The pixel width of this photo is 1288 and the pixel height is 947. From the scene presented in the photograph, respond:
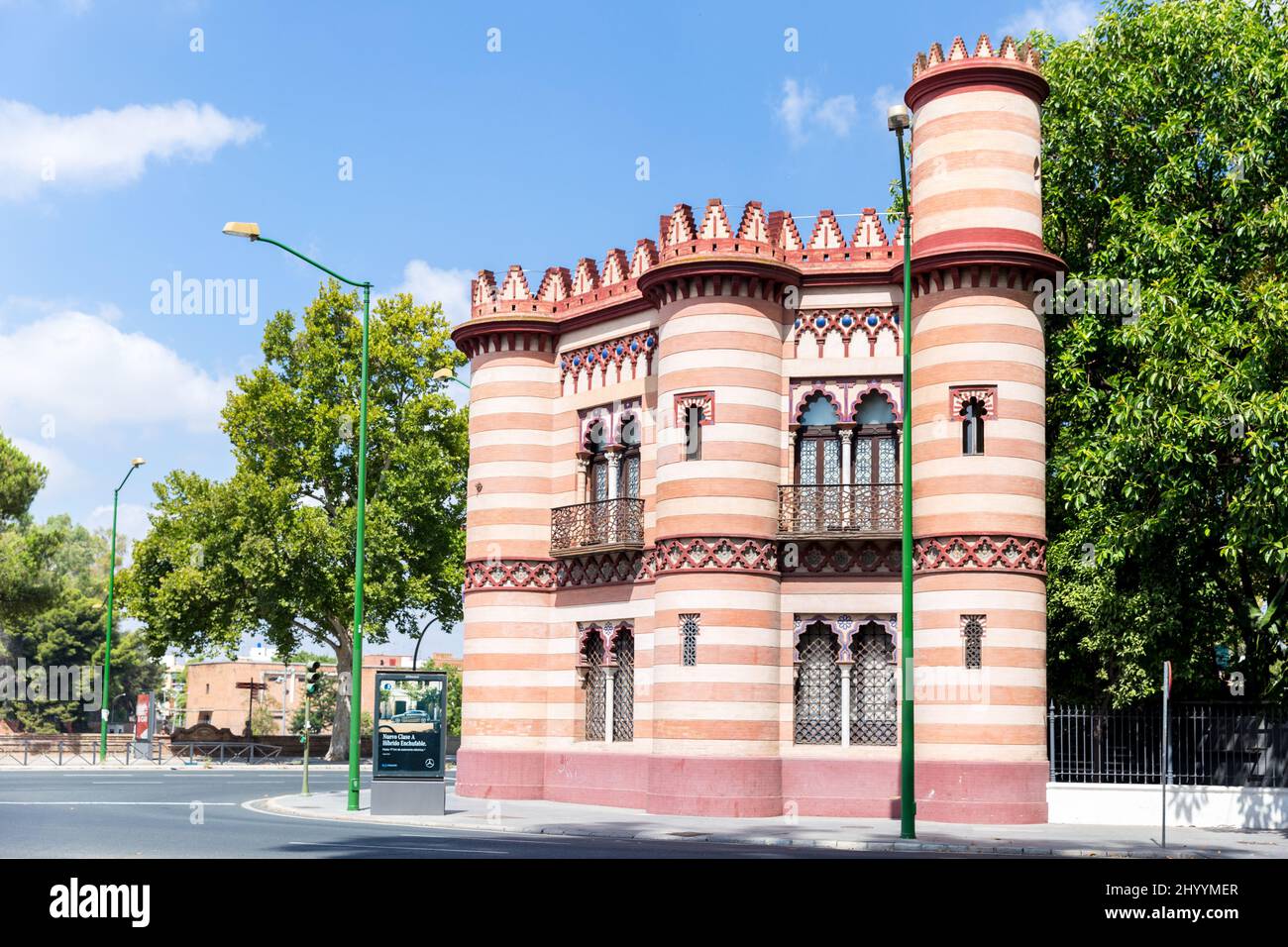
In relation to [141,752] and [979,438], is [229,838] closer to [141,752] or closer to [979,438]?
[979,438]

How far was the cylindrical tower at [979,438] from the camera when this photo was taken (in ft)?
91.2

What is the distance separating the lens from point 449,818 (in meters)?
26.9

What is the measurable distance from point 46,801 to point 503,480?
11.8 m

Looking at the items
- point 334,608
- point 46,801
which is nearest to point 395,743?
point 46,801

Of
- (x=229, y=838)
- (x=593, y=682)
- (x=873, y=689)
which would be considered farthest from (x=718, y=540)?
(x=229, y=838)

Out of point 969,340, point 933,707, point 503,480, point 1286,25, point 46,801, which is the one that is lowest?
point 46,801

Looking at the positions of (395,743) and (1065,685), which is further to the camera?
(1065,685)

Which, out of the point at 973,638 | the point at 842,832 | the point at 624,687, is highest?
the point at 973,638

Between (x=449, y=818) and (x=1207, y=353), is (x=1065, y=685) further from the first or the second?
(x=449, y=818)

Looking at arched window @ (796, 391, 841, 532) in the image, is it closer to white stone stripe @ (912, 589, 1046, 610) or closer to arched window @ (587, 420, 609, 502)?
white stone stripe @ (912, 589, 1046, 610)

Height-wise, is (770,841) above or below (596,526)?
below

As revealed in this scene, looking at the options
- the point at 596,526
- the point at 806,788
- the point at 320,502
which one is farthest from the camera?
the point at 320,502

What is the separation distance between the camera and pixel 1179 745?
28.0 meters

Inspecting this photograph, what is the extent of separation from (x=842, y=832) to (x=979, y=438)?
842cm
